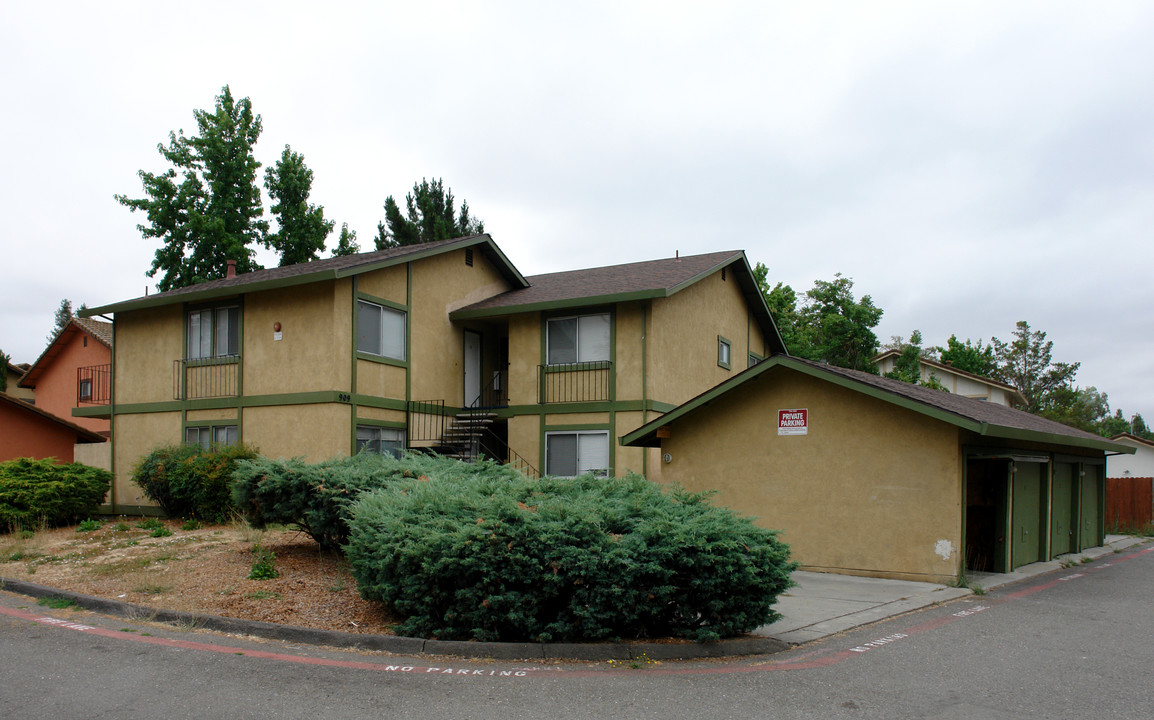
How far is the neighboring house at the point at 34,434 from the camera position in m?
21.9

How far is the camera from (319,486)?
11188 millimetres

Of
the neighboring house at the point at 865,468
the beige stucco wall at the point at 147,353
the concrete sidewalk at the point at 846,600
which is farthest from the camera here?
the beige stucco wall at the point at 147,353

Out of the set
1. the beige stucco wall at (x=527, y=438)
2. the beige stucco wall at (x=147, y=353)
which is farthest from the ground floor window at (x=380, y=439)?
the beige stucco wall at (x=147, y=353)

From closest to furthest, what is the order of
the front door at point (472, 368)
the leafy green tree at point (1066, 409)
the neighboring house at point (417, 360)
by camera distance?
the neighboring house at point (417, 360), the front door at point (472, 368), the leafy green tree at point (1066, 409)

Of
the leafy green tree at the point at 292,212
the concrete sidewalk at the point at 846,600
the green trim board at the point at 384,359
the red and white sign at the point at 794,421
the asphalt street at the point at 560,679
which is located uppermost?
the leafy green tree at the point at 292,212

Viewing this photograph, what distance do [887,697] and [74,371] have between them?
37.8m

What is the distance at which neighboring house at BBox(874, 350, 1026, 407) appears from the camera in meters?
44.4

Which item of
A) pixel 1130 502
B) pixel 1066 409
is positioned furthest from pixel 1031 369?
pixel 1130 502

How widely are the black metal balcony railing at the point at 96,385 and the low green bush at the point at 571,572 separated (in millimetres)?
23414

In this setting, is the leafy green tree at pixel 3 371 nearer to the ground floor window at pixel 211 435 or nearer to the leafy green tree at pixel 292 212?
the leafy green tree at pixel 292 212

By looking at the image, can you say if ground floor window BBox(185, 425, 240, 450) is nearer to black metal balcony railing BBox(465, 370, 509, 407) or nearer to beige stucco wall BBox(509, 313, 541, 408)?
black metal balcony railing BBox(465, 370, 509, 407)

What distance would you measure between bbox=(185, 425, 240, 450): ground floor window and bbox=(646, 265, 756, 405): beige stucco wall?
31.3ft

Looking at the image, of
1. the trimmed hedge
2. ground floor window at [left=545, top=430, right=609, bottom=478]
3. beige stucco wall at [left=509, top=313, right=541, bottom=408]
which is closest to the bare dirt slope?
the trimmed hedge

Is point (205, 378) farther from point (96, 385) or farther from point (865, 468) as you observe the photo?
point (96, 385)
